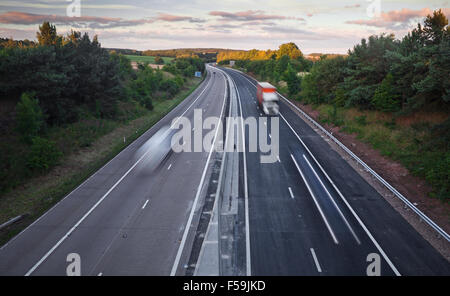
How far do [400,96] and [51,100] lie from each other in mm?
38182

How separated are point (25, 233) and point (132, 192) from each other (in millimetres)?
6350

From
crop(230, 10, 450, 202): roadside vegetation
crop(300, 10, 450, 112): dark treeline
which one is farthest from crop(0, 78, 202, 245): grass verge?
crop(300, 10, 450, 112): dark treeline

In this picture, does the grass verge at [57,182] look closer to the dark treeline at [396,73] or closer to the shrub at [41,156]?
the shrub at [41,156]

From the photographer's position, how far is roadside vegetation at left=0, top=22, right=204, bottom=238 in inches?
845

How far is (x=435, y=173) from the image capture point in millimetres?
19578

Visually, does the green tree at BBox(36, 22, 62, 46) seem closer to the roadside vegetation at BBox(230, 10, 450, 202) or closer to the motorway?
the motorway

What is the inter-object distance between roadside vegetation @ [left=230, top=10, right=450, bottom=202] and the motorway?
5.73 meters

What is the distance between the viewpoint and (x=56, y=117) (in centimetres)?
3200

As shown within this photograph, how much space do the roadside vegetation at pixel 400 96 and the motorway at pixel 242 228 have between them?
5726 mm

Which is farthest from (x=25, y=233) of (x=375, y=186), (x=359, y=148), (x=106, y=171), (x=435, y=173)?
(x=359, y=148)

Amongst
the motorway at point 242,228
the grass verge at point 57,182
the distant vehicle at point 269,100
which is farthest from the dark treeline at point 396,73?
the grass verge at point 57,182

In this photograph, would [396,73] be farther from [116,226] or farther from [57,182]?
[57,182]

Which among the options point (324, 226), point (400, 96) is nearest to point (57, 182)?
point (324, 226)

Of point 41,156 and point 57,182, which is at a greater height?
point 41,156
